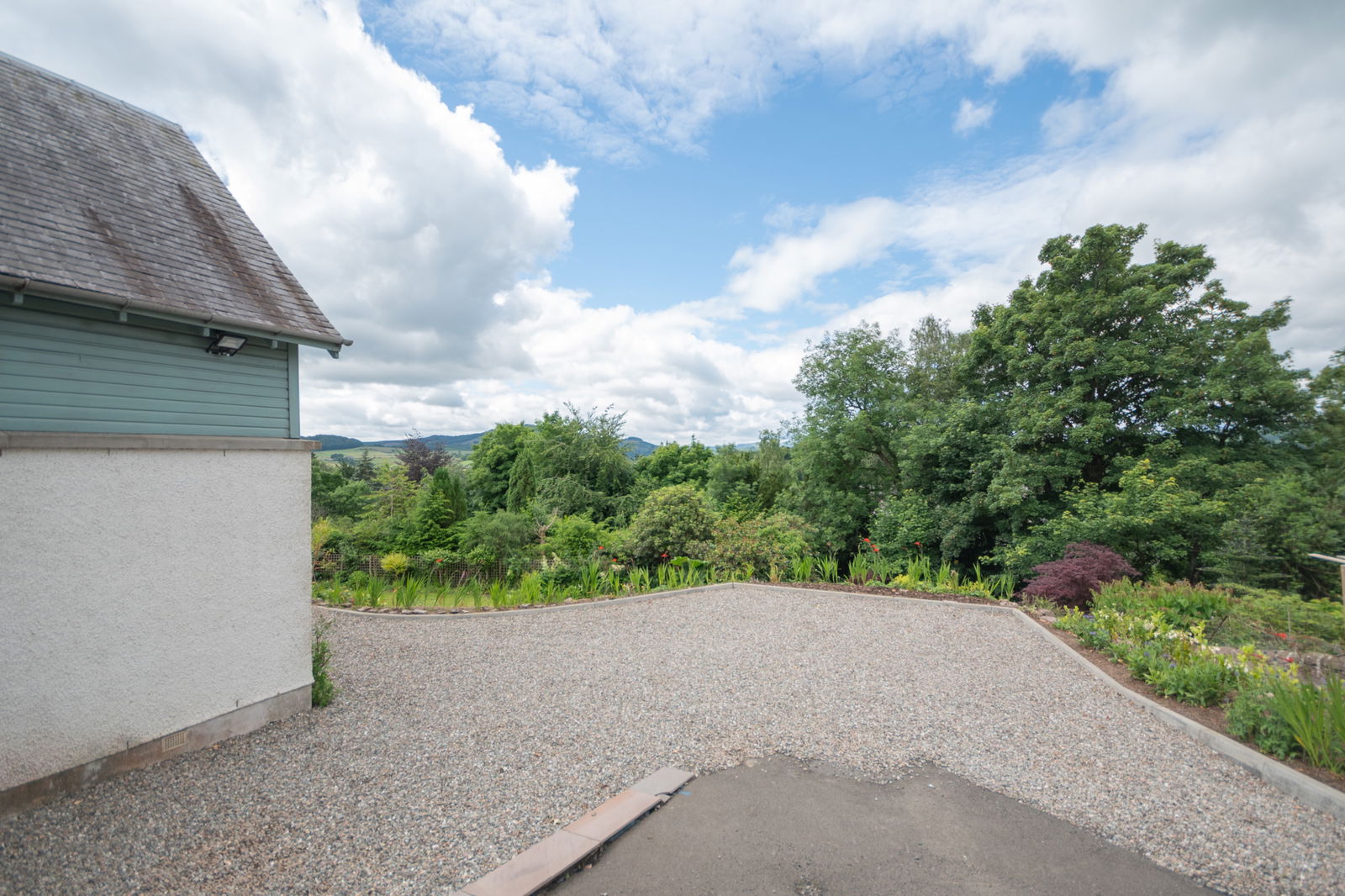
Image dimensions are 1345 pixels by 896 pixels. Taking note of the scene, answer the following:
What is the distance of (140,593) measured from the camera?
366 cm

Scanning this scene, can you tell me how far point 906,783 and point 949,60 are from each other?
9.57 metres

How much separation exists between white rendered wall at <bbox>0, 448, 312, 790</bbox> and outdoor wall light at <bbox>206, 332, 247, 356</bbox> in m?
0.74

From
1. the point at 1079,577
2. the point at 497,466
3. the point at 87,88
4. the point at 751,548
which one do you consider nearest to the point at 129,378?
the point at 87,88

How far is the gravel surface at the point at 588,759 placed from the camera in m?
2.80

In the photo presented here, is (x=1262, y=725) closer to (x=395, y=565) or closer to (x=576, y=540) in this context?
(x=576, y=540)

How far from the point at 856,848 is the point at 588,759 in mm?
1802

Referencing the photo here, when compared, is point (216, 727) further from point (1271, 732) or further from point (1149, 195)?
point (1149, 195)

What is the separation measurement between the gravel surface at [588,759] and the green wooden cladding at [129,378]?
2227mm

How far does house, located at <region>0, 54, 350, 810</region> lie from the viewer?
3262 mm

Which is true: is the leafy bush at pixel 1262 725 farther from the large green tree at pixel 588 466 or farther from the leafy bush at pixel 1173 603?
the large green tree at pixel 588 466

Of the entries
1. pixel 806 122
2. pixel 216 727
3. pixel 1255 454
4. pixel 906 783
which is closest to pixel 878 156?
pixel 806 122

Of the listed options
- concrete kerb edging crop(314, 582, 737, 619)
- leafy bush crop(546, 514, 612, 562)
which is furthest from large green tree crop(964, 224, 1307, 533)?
leafy bush crop(546, 514, 612, 562)

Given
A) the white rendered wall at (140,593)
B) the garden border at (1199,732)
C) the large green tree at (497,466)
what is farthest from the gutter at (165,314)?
the large green tree at (497,466)

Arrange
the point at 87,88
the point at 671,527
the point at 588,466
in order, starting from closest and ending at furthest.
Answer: the point at 87,88 < the point at 671,527 < the point at 588,466
